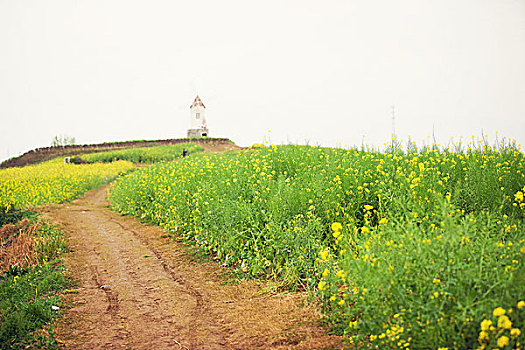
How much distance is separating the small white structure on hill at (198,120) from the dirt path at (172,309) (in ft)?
114

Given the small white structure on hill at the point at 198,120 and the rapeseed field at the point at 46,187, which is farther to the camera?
the small white structure on hill at the point at 198,120

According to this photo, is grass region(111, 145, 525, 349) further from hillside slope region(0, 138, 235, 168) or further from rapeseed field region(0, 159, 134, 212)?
hillside slope region(0, 138, 235, 168)

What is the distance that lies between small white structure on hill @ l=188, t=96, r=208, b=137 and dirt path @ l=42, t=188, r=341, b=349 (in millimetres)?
34638

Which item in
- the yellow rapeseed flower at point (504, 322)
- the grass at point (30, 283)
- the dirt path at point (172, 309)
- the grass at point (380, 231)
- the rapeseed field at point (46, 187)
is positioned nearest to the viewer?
the yellow rapeseed flower at point (504, 322)

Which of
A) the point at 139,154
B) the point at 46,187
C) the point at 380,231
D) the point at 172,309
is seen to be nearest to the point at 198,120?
the point at 139,154

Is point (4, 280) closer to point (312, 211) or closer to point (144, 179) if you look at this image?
point (312, 211)

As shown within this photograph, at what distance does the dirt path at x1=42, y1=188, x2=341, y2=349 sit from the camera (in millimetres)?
4328

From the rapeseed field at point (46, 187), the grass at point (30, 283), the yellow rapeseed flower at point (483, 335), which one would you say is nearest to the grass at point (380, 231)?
the yellow rapeseed flower at point (483, 335)

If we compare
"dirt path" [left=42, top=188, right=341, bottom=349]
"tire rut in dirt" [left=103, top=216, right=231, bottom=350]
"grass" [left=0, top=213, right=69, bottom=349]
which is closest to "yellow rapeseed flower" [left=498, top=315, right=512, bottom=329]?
"dirt path" [left=42, top=188, right=341, bottom=349]

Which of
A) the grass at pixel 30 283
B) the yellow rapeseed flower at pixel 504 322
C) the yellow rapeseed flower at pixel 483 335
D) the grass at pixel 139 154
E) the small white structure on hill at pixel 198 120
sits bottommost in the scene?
the grass at pixel 30 283

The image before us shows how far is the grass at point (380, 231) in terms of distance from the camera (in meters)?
3.08

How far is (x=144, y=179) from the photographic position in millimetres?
13477

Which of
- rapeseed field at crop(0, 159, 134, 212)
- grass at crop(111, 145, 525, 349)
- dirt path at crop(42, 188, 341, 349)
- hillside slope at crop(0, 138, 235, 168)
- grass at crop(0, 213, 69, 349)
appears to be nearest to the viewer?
grass at crop(111, 145, 525, 349)

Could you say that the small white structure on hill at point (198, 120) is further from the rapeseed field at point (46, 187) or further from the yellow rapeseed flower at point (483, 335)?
the yellow rapeseed flower at point (483, 335)
